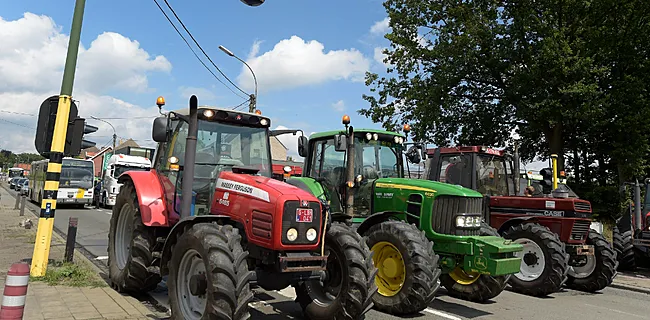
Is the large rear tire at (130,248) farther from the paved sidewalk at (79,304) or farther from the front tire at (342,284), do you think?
the front tire at (342,284)

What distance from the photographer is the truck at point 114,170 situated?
2544 cm

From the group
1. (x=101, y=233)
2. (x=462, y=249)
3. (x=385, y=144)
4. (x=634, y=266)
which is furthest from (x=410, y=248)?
(x=101, y=233)

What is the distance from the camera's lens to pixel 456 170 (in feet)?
33.1

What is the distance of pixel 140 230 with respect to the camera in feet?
21.7

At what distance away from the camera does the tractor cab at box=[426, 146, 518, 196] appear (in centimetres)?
996

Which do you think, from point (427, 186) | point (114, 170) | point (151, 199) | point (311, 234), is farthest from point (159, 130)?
point (114, 170)

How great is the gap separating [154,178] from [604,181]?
2425cm

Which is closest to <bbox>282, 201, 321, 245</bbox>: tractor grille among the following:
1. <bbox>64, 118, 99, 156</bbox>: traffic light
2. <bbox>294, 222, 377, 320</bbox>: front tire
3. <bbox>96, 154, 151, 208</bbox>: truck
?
<bbox>294, 222, 377, 320</bbox>: front tire

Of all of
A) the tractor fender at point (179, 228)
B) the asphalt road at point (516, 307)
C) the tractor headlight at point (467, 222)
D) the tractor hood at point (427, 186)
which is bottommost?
the asphalt road at point (516, 307)

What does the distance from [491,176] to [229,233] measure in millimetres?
7010

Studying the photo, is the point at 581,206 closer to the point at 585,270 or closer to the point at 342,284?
the point at 585,270

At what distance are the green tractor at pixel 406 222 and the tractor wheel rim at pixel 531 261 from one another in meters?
1.68

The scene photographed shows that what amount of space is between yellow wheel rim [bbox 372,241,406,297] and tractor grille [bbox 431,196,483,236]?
749mm

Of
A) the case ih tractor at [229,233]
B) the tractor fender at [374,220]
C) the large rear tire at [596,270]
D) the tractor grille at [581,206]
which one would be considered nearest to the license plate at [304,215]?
the case ih tractor at [229,233]
